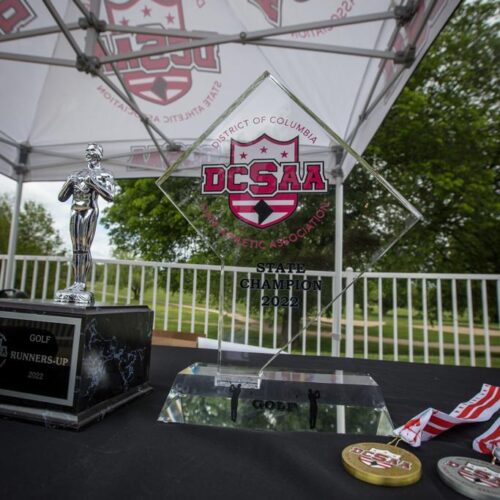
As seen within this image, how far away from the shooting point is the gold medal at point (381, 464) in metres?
0.41

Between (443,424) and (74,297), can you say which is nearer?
(443,424)

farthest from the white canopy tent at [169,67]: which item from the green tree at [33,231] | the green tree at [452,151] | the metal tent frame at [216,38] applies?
the green tree at [33,231]

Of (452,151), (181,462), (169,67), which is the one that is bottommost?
(181,462)

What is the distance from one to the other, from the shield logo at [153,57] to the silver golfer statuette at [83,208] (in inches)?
61.0

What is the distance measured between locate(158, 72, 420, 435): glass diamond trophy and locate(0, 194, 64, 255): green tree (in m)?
10.8

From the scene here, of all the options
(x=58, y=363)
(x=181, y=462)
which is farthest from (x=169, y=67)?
(x=181, y=462)

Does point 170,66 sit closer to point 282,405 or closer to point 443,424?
point 282,405

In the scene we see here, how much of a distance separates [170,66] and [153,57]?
0.12 metres

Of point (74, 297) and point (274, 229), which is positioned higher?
point (274, 229)

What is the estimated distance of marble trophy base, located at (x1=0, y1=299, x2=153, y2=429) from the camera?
0.58 m

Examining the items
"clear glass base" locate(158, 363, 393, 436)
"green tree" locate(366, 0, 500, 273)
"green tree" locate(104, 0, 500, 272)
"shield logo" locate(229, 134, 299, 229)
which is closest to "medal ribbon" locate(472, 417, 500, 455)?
"clear glass base" locate(158, 363, 393, 436)

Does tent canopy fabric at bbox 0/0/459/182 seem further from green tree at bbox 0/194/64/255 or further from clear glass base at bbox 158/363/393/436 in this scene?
green tree at bbox 0/194/64/255

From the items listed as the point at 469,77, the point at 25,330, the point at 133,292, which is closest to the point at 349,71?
the point at 25,330

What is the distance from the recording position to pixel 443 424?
0.58 metres
